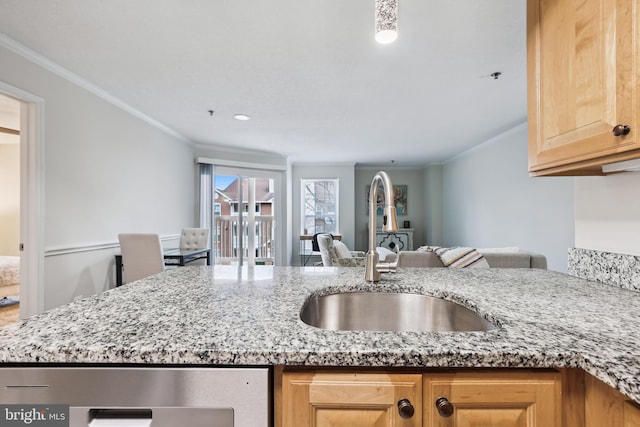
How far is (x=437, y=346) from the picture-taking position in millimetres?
601

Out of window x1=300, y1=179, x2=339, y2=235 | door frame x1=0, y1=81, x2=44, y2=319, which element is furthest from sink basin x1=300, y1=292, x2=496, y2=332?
window x1=300, y1=179, x2=339, y2=235

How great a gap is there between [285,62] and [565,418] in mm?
2508

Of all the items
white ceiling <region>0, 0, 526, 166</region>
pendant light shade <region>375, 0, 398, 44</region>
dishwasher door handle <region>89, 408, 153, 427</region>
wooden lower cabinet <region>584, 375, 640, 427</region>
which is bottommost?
dishwasher door handle <region>89, 408, 153, 427</region>

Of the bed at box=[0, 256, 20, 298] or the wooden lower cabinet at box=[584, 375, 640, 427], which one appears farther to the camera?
the bed at box=[0, 256, 20, 298]

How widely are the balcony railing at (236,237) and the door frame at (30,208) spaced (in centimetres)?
307

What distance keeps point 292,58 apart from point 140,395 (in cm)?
232

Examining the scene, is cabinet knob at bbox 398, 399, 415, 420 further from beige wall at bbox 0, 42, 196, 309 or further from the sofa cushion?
beige wall at bbox 0, 42, 196, 309

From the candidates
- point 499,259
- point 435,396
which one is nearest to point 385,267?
point 435,396

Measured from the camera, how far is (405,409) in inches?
22.9

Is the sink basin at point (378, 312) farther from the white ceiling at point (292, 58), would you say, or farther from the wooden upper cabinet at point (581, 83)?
the white ceiling at point (292, 58)

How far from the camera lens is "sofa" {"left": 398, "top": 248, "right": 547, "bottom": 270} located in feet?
9.51

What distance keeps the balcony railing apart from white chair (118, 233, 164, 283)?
239 centimetres

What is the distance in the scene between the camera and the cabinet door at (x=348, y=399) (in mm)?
593

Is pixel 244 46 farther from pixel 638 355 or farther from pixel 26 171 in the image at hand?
pixel 638 355
